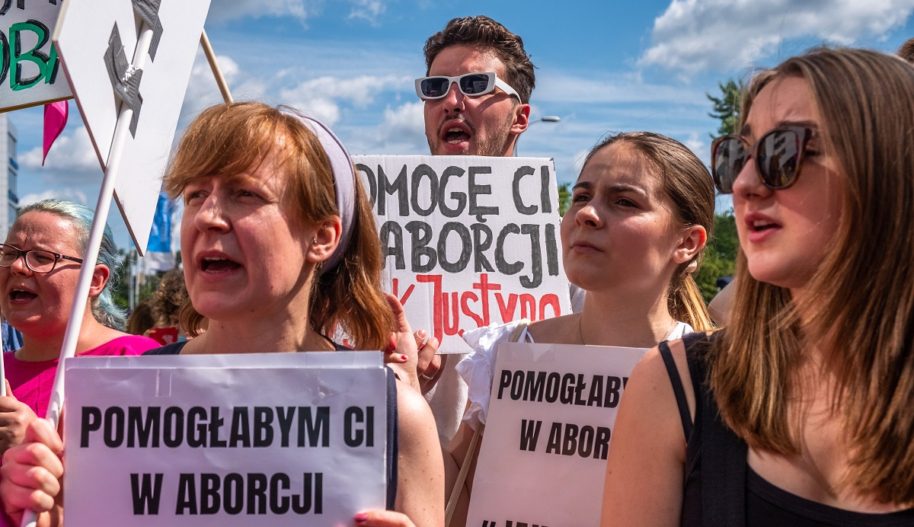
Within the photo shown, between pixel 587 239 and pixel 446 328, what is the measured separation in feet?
3.38

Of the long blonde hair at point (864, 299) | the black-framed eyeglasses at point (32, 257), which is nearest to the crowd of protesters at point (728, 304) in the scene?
the long blonde hair at point (864, 299)

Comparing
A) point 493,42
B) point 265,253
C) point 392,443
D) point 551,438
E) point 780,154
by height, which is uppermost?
point 493,42

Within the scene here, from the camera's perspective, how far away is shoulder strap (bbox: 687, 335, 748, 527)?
1.80 meters

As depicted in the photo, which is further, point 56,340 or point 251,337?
point 56,340

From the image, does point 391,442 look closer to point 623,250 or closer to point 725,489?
point 725,489

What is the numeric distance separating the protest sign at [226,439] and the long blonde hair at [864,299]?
71 centimetres

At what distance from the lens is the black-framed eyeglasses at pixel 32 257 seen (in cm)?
392

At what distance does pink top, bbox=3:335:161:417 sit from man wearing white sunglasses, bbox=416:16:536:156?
1411 millimetres

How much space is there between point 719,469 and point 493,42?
9.41 ft

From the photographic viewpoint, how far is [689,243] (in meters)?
3.21

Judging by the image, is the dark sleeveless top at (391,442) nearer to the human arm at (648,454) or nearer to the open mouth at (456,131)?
the human arm at (648,454)

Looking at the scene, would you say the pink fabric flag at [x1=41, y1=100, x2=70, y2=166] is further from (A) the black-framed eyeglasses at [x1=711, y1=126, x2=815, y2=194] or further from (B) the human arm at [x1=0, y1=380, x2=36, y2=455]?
(A) the black-framed eyeglasses at [x1=711, y1=126, x2=815, y2=194]

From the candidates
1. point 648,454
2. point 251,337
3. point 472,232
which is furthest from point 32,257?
point 648,454

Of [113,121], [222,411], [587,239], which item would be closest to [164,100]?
[113,121]
